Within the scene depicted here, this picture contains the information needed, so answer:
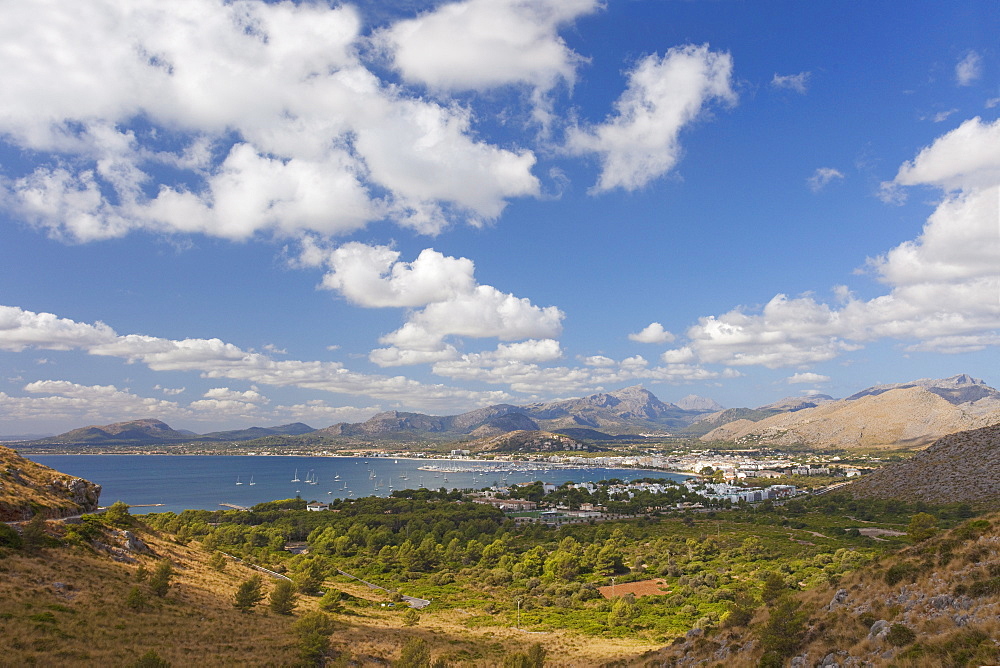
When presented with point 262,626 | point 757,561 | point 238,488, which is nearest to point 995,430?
point 757,561

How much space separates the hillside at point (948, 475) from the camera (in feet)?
253

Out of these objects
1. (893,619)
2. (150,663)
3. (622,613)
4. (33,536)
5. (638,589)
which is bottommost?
(638,589)

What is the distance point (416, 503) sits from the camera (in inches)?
4008

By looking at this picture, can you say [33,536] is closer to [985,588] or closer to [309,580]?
[309,580]

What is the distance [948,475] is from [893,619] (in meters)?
95.0

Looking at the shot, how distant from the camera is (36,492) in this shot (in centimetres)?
3934

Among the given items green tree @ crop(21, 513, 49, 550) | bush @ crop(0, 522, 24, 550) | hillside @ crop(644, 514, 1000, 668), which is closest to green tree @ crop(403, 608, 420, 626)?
hillside @ crop(644, 514, 1000, 668)

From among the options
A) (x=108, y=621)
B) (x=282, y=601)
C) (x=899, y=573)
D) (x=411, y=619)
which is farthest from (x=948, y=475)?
(x=108, y=621)

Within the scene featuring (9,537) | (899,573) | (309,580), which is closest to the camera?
(899,573)

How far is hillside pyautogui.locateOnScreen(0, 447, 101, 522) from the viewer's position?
118ft

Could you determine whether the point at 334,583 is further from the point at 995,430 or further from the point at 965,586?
the point at 995,430

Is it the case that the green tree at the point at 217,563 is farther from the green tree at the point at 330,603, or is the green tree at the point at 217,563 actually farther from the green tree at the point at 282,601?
the green tree at the point at 330,603

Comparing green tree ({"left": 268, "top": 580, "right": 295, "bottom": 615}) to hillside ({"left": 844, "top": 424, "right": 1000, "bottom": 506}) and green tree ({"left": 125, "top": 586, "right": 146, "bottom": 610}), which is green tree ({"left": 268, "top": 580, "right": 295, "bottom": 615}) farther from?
hillside ({"left": 844, "top": 424, "right": 1000, "bottom": 506})

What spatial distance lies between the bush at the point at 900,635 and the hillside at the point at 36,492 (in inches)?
1899
